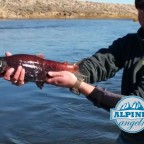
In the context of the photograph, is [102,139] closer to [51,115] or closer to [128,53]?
[51,115]

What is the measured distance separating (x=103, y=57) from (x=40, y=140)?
16.1 feet

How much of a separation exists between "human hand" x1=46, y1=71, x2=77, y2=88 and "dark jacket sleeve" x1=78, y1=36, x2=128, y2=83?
15 cm

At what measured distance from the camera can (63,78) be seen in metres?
4.20

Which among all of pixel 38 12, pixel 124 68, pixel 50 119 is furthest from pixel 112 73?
pixel 38 12

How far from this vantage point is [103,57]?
431 cm

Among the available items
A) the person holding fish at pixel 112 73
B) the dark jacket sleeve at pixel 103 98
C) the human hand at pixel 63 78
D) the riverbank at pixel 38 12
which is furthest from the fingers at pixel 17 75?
the riverbank at pixel 38 12

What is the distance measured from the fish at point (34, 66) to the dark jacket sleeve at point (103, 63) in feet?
0.36

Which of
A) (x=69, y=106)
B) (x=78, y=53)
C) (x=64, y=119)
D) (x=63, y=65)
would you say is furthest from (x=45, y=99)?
(x=78, y=53)

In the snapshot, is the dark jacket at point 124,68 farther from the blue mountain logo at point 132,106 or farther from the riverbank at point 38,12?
the riverbank at point 38,12
